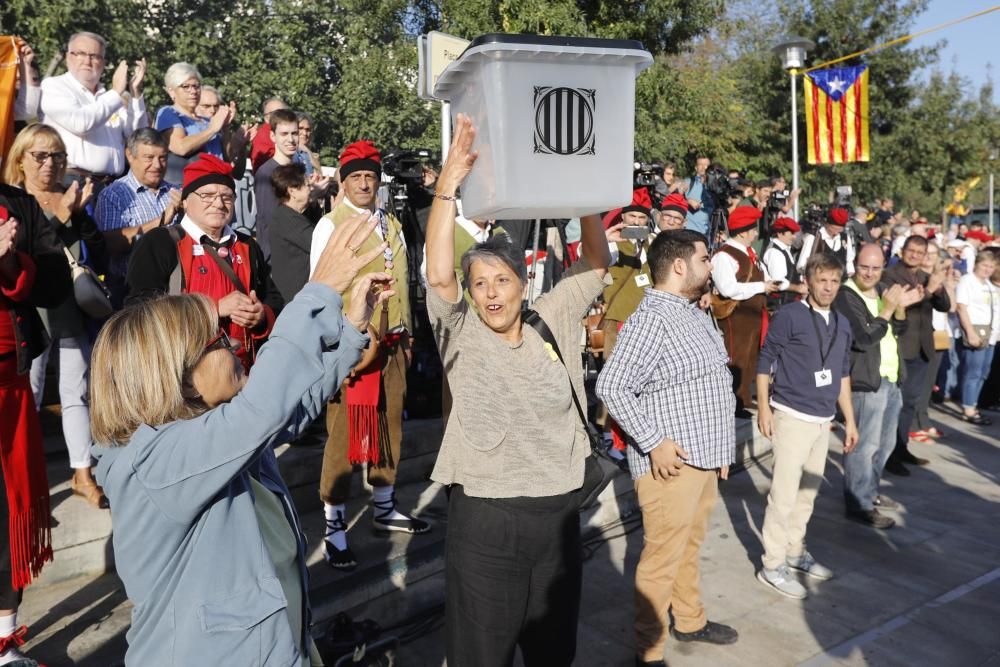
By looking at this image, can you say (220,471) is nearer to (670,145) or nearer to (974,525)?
(974,525)

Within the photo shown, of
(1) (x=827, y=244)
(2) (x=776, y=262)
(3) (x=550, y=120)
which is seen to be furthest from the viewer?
(1) (x=827, y=244)

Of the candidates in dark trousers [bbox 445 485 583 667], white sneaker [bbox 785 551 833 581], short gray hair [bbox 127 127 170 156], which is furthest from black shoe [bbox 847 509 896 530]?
short gray hair [bbox 127 127 170 156]

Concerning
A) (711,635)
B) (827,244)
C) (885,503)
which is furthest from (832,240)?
(711,635)

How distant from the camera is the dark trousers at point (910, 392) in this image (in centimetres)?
700

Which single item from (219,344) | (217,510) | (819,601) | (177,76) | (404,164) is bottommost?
(819,601)

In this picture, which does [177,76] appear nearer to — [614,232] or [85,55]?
[85,55]

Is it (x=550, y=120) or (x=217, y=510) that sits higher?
(x=550, y=120)

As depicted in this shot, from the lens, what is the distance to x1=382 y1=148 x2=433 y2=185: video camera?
5.32 meters

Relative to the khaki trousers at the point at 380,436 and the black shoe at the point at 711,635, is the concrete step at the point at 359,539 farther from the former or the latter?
the black shoe at the point at 711,635

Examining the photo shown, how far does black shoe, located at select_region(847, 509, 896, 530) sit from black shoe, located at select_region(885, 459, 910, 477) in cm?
132

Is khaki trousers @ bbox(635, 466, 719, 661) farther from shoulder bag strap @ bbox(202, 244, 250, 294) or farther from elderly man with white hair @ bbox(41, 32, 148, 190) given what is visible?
elderly man with white hair @ bbox(41, 32, 148, 190)

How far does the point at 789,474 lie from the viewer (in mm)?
4582

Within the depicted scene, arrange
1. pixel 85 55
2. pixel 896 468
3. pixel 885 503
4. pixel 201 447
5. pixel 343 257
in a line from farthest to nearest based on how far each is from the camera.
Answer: pixel 896 468 < pixel 885 503 < pixel 85 55 < pixel 343 257 < pixel 201 447

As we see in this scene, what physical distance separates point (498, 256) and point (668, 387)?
3.57 feet
